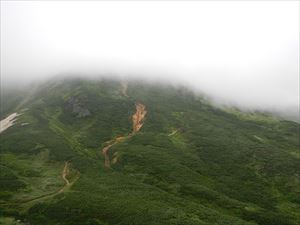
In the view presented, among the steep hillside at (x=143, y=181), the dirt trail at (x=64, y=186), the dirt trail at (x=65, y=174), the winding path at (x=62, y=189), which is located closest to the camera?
the steep hillside at (x=143, y=181)

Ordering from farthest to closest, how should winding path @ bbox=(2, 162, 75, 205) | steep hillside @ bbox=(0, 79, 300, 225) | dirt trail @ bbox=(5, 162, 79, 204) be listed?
1. dirt trail @ bbox=(5, 162, 79, 204)
2. winding path @ bbox=(2, 162, 75, 205)
3. steep hillside @ bbox=(0, 79, 300, 225)

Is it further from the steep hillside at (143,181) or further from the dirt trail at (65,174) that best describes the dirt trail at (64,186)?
the steep hillside at (143,181)

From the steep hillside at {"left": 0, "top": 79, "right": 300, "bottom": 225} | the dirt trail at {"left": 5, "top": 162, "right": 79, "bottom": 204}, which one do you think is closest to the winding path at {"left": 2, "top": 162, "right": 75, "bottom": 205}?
the dirt trail at {"left": 5, "top": 162, "right": 79, "bottom": 204}

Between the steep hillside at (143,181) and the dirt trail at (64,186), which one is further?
the dirt trail at (64,186)

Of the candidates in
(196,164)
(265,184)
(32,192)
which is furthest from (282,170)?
(32,192)

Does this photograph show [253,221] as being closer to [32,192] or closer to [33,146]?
[32,192]

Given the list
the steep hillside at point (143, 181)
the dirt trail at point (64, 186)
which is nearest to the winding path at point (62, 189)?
the dirt trail at point (64, 186)

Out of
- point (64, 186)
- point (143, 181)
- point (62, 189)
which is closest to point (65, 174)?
point (64, 186)

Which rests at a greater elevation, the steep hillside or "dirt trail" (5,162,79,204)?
the steep hillside

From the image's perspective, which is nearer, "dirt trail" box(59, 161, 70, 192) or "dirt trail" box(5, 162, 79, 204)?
"dirt trail" box(5, 162, 79, 204)

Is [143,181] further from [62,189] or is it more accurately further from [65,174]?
[62,189]

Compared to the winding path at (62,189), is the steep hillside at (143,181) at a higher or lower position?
higher

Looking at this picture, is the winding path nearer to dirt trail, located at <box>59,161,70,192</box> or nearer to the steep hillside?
dirt trail, located at <box>59,161,70,192</box>

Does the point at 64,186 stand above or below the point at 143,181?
below
